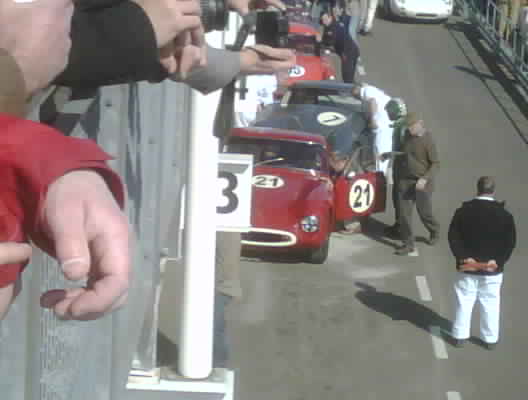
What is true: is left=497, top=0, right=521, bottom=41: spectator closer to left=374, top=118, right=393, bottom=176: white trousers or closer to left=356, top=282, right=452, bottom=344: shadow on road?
left=374, top=118, right=393, bottom=176: white trousers

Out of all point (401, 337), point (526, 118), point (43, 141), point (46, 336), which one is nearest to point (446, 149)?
point (526, 118)

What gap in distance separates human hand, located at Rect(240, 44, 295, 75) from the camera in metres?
0.12

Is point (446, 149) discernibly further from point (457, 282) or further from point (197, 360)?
point (197, 360)

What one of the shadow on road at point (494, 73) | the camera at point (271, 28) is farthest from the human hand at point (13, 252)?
the shadow on road at point (494, 73)

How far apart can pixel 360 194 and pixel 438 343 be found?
2.63m

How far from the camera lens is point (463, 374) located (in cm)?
1020

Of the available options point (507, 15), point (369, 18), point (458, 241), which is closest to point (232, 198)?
point (458, 241)

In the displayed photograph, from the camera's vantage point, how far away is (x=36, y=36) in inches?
55.6

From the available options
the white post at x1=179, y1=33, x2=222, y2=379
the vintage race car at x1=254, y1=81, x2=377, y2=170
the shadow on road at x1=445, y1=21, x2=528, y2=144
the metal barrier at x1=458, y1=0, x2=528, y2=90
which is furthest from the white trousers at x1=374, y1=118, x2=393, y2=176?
the metal barrier at x1=458, y1=0, x2=528, y2=90

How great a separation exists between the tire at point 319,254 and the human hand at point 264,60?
9783 millimetres

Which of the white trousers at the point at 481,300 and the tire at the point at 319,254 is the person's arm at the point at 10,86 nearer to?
the white trousers at the point at 481,300

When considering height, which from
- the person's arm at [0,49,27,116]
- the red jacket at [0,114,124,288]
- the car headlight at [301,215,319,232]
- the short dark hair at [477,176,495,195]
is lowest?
the car headlight at [301,215,319,232]

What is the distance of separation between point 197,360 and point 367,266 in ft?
18.5

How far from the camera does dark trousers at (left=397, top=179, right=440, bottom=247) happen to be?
13742 millimetres
